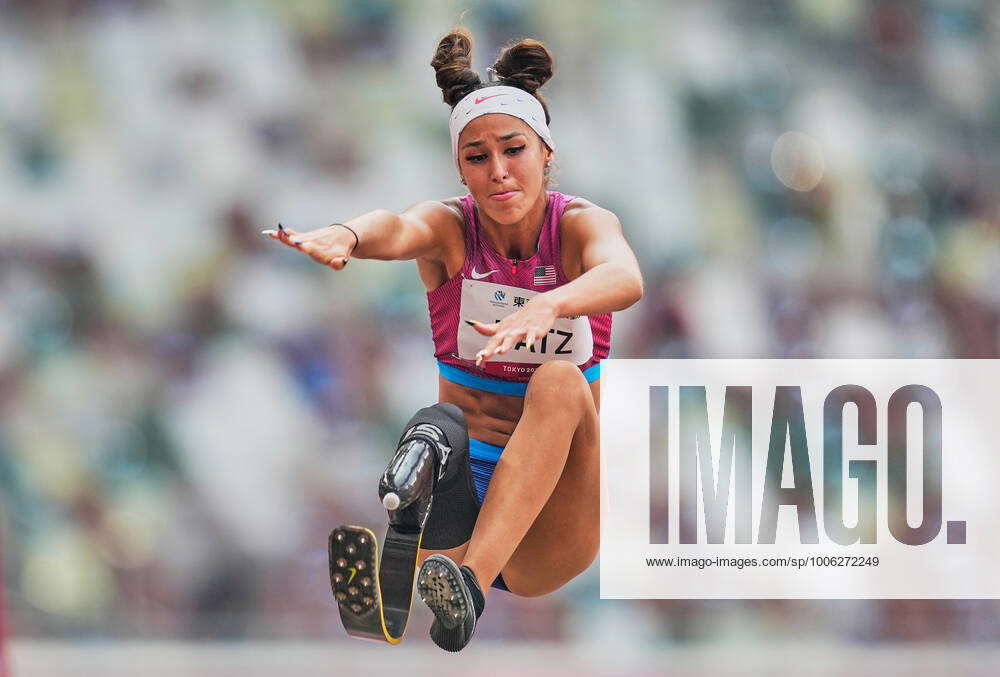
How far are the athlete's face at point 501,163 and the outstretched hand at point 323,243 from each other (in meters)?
0.31

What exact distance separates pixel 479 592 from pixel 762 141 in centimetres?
163

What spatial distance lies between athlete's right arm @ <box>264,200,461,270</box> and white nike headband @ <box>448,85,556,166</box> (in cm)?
12

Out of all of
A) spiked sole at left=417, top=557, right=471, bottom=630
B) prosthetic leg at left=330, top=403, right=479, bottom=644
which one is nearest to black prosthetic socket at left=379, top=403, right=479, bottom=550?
prosthetic leg at left=330, top=403, right=479, bottom=644

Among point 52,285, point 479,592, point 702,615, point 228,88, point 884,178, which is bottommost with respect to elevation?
point 702,615

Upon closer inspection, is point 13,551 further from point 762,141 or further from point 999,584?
point 999,584

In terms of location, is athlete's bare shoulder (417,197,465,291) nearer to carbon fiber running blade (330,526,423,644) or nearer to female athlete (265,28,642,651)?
female athlete (265,28,642,651)

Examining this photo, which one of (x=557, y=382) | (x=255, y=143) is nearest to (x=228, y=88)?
(x=255, y=143)

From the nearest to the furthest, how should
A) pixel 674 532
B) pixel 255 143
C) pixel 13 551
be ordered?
pixel 674 532 → pixel 255 143 → pixel 13 551

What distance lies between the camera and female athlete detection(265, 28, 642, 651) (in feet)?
6.94

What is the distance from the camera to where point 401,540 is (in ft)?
7.22

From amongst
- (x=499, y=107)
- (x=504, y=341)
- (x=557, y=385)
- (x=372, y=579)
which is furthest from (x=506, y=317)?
(x=372, y=579)

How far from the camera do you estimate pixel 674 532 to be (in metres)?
3.05

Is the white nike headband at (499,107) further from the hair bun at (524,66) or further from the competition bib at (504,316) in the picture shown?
the competition bib at (504,316)

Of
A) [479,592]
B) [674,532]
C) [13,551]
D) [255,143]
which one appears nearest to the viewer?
[479,592]
